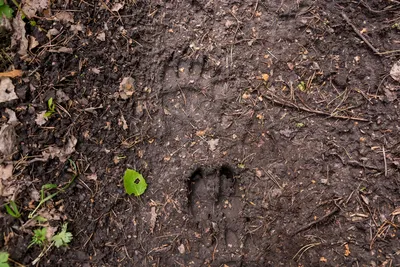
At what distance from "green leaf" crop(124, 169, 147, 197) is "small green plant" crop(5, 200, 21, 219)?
629mm

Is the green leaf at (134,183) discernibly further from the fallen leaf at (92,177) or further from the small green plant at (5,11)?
the small green plant at (5,11)

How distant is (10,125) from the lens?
2.10 meters

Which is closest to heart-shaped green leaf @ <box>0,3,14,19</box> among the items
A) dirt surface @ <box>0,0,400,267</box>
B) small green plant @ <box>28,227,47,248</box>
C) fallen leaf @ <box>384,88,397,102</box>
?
dirt surface @ <box>0,0,400,267</box>

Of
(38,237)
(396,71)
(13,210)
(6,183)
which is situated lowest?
(38,237)

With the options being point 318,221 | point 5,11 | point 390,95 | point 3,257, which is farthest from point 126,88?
point 390,95

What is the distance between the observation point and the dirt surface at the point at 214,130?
207 centimetres

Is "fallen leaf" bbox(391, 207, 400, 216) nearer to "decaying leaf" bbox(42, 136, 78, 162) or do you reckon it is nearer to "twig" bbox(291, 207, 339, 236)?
"twig" bbox(291, 207, 339, 236)

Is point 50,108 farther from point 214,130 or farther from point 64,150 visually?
point 214,130

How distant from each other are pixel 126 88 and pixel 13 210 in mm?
955

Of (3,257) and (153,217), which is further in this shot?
(153,217)

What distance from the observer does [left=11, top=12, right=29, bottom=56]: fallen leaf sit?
2109mm

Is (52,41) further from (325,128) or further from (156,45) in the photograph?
(325,128)

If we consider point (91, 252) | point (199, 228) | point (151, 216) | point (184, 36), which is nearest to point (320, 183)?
point (199, 228)

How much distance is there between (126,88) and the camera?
216 cm
